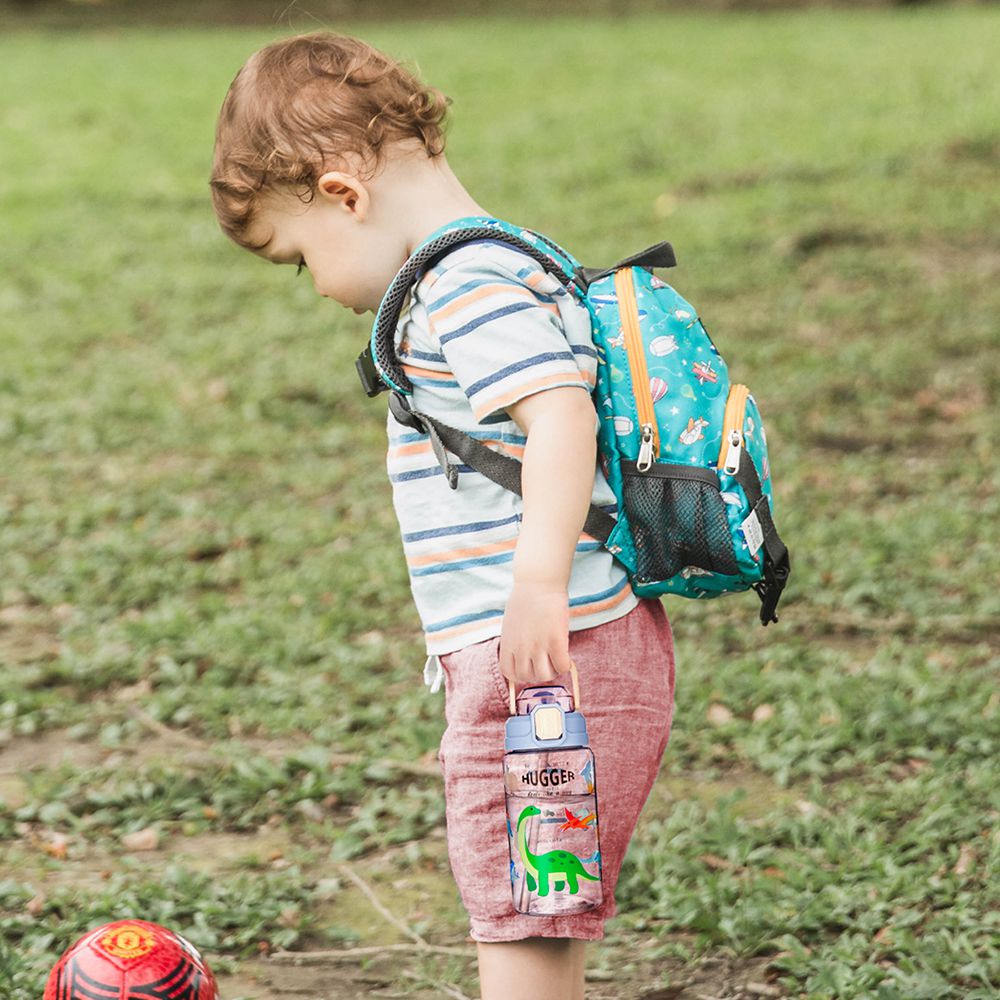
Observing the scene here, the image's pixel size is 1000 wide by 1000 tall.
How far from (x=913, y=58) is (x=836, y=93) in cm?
200

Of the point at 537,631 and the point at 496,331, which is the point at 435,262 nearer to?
the point at 496,331

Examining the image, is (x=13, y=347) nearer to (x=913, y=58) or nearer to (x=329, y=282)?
(x=329, y=282)

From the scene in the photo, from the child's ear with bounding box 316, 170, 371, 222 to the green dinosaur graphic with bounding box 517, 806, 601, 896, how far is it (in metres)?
0.84

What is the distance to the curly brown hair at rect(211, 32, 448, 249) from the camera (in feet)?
6.79

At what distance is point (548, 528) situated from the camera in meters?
1.95

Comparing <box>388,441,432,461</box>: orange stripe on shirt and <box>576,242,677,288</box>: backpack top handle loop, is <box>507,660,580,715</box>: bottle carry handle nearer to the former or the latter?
<box>388,441,432,461</box>: orange stripe on shirt

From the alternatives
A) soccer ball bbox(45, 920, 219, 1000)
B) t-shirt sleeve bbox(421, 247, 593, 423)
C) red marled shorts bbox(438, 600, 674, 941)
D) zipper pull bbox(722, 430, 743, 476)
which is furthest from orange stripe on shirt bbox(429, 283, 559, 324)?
soccer ball bbox(45, 920, 219, 1000)

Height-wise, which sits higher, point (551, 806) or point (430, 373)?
point (430, 373)

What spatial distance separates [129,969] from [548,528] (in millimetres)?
982

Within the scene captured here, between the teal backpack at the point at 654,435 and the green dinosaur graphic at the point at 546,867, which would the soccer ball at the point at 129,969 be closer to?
the green dinosaur graphic at the point at 546,867

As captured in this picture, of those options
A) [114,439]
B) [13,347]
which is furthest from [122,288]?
[114,439]

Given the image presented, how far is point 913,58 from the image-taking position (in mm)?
14266

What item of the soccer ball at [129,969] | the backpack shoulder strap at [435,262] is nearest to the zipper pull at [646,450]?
the backpack shoulder strap at [435,262]

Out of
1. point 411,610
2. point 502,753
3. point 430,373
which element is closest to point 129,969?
point 502,753
